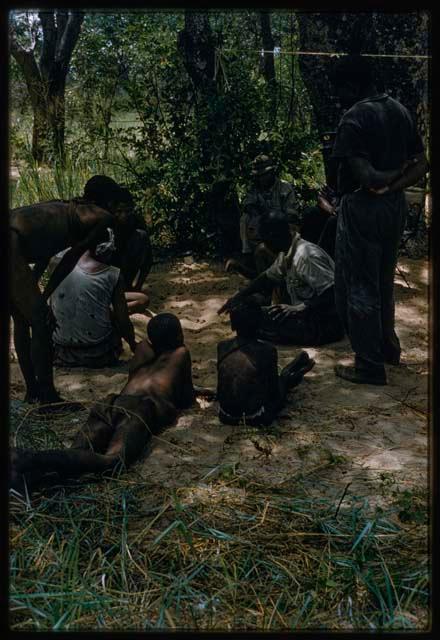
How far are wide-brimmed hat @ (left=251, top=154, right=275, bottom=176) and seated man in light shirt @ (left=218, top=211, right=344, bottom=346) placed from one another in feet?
4.45

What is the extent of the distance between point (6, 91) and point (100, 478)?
228cm

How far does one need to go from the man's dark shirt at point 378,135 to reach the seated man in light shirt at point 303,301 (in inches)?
45.3

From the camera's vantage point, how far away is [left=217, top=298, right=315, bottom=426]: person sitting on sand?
15.6 ft

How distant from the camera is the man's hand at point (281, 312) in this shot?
6.36 meters

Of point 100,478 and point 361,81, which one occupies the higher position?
point 361,81

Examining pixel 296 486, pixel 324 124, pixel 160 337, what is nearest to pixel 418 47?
pixel 324 124

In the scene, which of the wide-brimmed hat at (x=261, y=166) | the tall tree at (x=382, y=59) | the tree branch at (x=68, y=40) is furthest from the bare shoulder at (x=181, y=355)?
the tree branch at (x=68, y=40)

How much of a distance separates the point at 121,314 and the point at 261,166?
2635 millimetres

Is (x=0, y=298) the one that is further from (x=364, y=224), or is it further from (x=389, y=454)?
(x=364, y=224)

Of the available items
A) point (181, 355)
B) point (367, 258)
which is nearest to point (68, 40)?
point (367, 258)

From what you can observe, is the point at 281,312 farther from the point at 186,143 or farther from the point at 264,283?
the point at 186,143

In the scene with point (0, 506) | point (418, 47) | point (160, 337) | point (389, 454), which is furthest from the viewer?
point (418, 47)

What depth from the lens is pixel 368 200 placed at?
17.6 ft

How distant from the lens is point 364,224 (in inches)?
212
